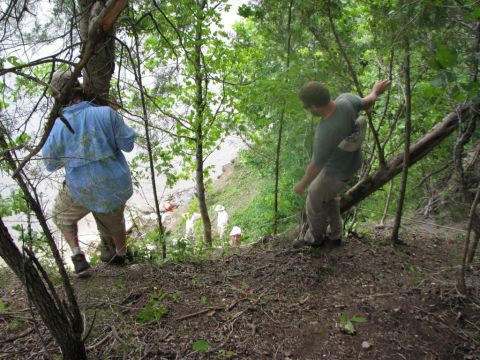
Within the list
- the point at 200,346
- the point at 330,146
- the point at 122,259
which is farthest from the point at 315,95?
the point at 122,259

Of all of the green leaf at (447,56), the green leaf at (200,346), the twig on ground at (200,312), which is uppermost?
the green leaf at (447,56)

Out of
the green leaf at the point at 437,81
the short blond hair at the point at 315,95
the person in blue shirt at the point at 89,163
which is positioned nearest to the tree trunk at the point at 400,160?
the short blond hair at the point at 315,95

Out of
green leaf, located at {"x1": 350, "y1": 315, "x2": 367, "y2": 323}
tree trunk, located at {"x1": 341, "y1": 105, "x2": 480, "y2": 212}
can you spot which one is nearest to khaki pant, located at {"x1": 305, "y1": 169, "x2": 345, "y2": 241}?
tree trunk, located at {"x1": 341, "y1": 105, "x2": 480, "y2": 212}

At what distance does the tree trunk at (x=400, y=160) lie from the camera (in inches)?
122

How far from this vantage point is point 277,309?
8.93 ft

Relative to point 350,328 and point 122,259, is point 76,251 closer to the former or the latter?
point 122,259

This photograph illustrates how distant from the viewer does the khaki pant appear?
3.21 m

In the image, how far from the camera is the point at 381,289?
2.89 metres

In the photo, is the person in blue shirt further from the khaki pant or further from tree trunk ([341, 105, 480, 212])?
tree trunk ([341, 105, 480, 212])

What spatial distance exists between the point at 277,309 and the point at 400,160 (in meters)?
Result: 1.78

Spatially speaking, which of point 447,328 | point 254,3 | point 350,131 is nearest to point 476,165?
point 350,131

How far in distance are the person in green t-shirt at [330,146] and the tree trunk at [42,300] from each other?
200 centimetres

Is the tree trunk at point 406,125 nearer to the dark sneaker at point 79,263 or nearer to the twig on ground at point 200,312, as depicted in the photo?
the twig on ground at point 200,312

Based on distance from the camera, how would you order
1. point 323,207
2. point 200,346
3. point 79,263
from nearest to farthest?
point 200,346 < point 79,263 < point 323,207
